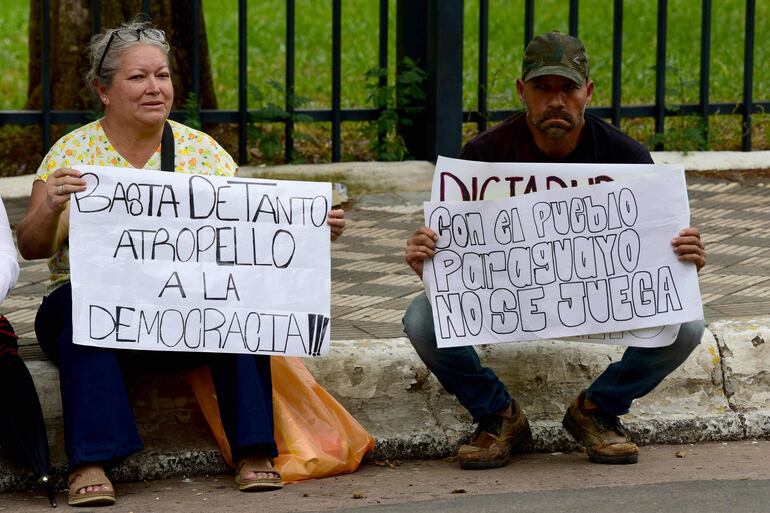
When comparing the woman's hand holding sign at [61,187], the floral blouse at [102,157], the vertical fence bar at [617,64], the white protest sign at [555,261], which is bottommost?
the white protest sign at [555,261]

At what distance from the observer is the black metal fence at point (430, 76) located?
7.75 m

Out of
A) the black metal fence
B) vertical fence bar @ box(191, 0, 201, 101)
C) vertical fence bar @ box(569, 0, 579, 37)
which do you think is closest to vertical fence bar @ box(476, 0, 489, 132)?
the black metal fence

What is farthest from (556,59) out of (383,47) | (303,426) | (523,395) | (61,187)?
(383,47)

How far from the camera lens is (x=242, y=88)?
7.82 m

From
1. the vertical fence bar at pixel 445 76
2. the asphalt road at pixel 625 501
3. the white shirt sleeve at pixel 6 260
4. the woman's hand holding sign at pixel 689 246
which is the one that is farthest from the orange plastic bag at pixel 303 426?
the vertical fence bar at pixel 445 76

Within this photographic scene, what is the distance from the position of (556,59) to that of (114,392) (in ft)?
5.49

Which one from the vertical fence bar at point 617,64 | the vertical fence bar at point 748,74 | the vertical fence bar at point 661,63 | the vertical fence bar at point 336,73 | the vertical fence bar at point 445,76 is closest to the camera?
the vertical fence bar at point 336,73

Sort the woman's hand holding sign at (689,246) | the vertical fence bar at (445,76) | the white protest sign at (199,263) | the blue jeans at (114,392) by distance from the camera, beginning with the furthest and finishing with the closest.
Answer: the vertical fence bar at (445,76)
the woman's hand holding sign at (689,246)
the white protest sign at (199,263)
the blue jeans at (114,392)

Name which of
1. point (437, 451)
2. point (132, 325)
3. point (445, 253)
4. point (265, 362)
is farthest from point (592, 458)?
point (132, 325)

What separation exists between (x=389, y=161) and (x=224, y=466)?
12.9ft

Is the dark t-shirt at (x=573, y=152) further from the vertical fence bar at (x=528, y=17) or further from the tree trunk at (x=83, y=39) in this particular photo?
the tree trunk at (x=83, y=39)

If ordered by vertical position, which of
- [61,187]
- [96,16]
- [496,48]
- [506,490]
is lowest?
[506,490]

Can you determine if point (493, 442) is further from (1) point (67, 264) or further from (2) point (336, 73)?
(2) point (336, 73)

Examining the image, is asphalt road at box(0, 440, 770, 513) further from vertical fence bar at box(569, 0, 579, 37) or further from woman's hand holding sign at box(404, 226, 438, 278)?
vertical fence bar at box(569, 0, 579, 37)
